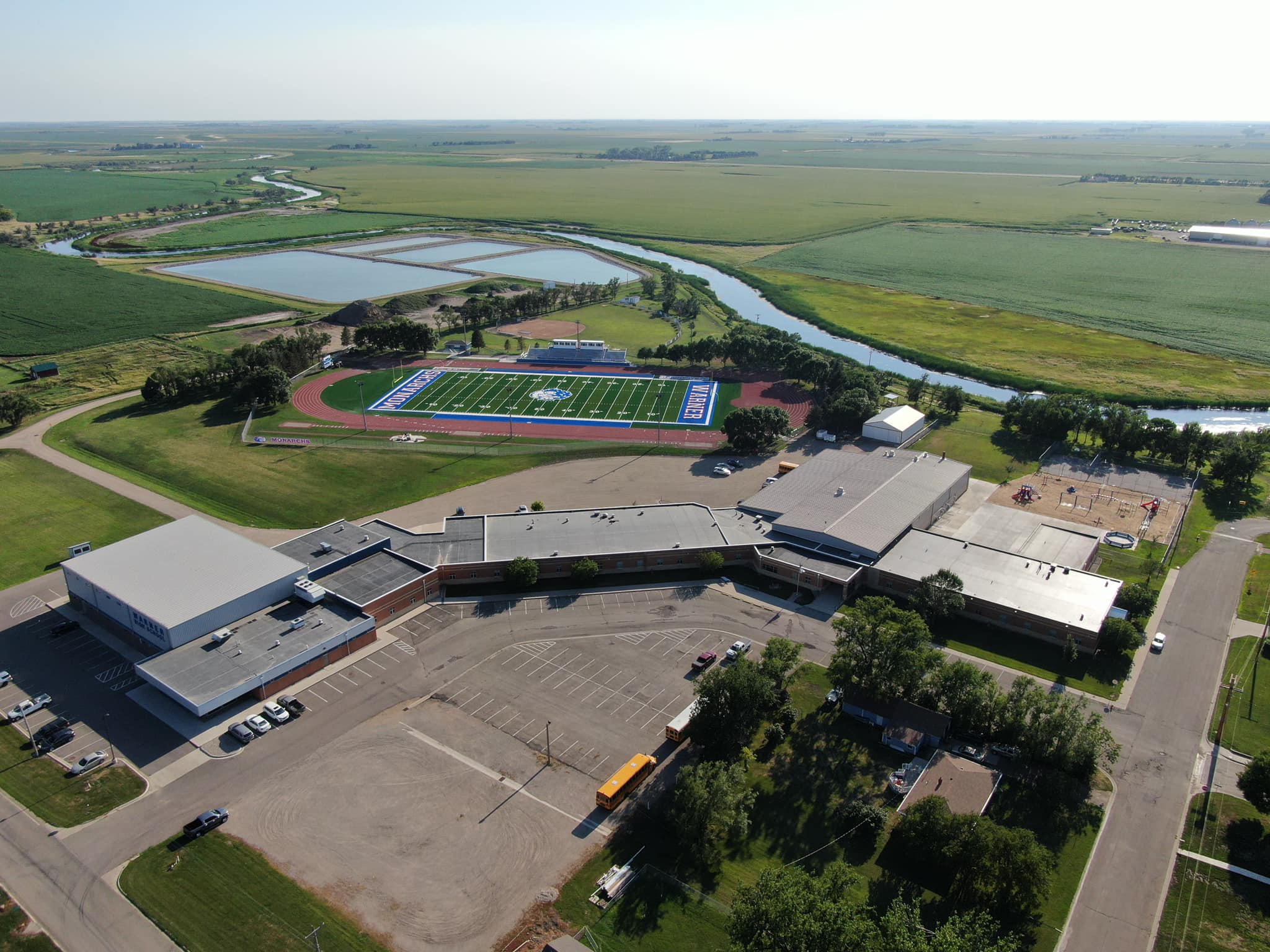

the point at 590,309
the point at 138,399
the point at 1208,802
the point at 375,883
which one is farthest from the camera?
the point at 590,309

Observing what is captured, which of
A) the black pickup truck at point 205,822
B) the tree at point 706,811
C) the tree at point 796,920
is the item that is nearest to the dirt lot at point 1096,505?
the tree at point 706,811

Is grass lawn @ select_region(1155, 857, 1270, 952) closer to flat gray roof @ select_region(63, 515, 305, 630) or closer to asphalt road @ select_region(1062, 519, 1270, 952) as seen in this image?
asphalt road @ select_region(1062, 519, 1270, 952)

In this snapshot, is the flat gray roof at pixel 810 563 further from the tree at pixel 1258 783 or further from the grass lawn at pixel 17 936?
the grass lawn at pixel 17 936

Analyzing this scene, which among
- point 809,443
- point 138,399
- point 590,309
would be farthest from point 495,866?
point 590,309

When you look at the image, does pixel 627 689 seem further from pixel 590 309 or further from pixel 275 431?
pixel 590 309

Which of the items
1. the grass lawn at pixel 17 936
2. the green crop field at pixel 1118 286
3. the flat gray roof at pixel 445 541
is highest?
the green crop field at pixel 1118 286

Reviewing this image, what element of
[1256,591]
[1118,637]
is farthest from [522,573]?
[1256,591]
